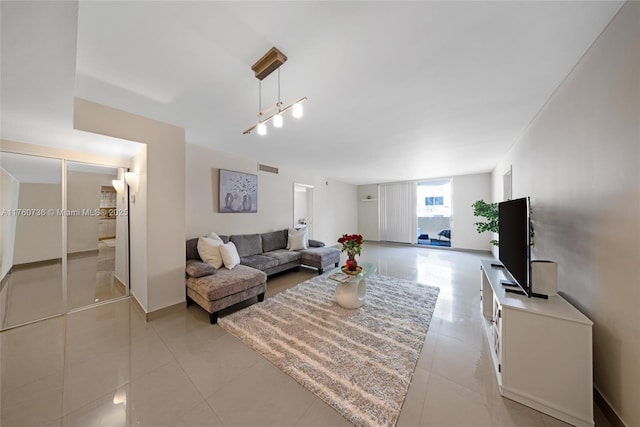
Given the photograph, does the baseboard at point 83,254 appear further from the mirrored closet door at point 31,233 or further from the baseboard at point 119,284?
the baseboard at point 119,284

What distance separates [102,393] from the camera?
150 centimetres

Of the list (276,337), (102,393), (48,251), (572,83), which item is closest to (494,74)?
(572,83)

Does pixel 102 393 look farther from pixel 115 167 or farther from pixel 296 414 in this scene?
pixel 115 167

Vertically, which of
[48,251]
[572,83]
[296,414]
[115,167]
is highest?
[572,83]

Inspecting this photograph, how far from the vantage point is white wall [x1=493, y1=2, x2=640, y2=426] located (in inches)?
45.3

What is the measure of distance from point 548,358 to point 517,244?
822 mm

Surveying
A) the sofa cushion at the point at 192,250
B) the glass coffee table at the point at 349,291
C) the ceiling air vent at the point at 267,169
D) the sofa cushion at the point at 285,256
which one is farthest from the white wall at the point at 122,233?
the glass coffee table at the point at 349,291

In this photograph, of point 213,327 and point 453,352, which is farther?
point 213,327

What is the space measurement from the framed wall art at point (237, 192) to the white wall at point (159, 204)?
112 centimetres

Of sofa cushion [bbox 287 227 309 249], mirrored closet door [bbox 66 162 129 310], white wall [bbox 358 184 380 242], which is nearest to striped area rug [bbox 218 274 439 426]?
sofa cushion [bbox 287 227 309 249]

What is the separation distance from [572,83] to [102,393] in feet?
14.7

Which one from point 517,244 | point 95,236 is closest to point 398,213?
point 517,244

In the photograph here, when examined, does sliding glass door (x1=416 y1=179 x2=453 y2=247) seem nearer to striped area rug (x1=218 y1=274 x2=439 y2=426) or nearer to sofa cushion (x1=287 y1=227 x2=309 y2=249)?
sofa cushion (x1=287 y1=227 x2=309 y2=249)

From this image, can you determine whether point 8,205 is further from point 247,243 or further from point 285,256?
point 285,256
